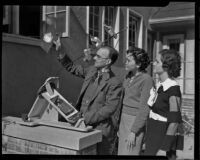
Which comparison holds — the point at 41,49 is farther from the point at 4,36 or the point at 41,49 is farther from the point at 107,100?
the point at 107,100

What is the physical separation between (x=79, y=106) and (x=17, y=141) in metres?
0.59

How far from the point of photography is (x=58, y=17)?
2570 millimetres

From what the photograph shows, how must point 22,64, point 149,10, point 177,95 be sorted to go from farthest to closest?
point 149,10 → point 22,64 → point 177,95

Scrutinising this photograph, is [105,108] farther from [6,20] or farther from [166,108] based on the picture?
[6,20]

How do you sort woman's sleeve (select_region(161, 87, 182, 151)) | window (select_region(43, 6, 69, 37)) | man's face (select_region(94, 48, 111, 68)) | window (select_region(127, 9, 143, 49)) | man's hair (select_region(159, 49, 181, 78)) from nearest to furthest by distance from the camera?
woman's sleeve (select_region(161, 87, 182, 151)) → man's hair (select_region(159, 49, 181, 78)) → man's face (select_region(94, 48, 111, 68)) → window (select_region(43, 6, 69, 37)) → window (select_region(127, 9, 143, 49))

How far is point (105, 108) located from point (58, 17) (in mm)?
1400

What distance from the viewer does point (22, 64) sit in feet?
7.87

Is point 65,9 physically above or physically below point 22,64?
above

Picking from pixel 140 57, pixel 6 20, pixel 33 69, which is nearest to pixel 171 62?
pixel 140 57

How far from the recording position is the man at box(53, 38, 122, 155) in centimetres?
175

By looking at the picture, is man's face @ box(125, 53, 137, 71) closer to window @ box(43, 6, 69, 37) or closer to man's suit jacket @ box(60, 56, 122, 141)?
man's suit jacket @ box(60, 56, 122, 141)

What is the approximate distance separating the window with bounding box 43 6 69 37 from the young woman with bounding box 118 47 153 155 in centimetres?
103

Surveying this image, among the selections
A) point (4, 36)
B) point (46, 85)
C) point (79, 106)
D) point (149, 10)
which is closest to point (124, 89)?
point (79, 106)

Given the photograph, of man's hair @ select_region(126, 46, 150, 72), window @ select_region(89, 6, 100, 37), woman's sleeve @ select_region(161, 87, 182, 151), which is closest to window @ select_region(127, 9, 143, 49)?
window @ select_region(89, 6, 100, 37)
